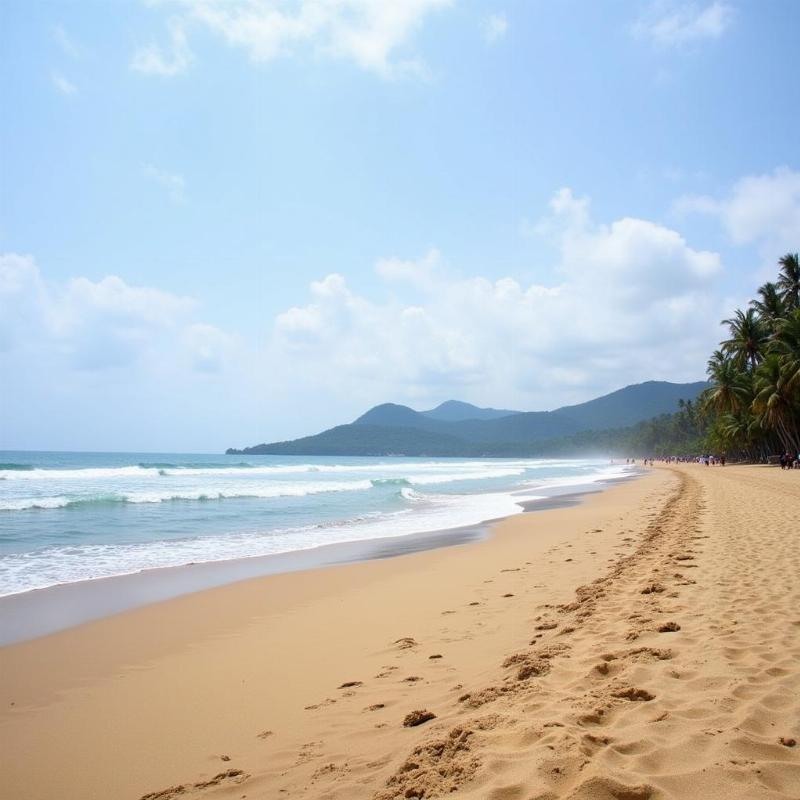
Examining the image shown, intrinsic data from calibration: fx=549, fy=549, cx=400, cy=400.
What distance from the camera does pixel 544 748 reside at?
295 centimetres

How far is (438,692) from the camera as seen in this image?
164 inches

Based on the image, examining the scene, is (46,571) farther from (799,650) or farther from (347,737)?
(799,650)

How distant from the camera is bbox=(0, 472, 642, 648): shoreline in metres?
6.96

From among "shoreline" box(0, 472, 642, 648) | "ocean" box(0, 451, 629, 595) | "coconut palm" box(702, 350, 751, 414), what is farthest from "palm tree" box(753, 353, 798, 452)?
"shoreline" box(0, 472, 642, 648)

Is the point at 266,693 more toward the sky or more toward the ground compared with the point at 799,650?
more toward the ground

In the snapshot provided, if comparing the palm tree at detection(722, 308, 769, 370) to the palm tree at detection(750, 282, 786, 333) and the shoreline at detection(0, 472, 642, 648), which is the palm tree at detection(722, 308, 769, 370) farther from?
the shoreline at detection(0, 472, 642, 648)

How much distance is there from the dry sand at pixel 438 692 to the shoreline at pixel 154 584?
2.09ft

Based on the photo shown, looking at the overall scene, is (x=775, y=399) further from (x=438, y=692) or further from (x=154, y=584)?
(x=438, y=692)

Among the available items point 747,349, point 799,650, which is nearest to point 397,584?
point 799,650

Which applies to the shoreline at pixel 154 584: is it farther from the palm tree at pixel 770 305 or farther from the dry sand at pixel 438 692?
the palm tree at pixel 770 305

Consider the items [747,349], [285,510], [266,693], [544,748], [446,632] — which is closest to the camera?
[544,748]

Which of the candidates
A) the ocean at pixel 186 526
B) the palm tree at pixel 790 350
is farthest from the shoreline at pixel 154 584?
the palm tree at pixel 790 350

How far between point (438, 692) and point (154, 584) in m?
6.50

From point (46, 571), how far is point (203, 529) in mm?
6246
